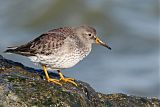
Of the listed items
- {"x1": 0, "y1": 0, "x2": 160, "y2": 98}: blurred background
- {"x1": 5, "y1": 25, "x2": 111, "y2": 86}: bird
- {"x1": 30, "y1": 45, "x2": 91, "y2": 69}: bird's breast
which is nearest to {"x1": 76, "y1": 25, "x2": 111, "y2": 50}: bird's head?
{"x1": 5, "y1": 25, "x2": 111, "y2": 86}: bird

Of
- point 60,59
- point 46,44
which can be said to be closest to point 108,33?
point 46,44

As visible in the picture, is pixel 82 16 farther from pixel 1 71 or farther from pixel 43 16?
pixel 1 71

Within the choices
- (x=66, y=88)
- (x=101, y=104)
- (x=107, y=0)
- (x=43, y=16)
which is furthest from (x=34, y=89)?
(x=107, y=0)

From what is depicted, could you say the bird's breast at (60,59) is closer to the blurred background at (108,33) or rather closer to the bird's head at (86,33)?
the bird's head at (86,33)

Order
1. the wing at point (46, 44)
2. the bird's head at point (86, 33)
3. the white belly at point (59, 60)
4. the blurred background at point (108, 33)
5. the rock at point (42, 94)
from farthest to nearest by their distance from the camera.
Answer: the blurred background at point (108, 33) < the bird's head at point (86, 33) < the wing at point (46, 44) < the white belly at point (59, 60) < the rock at point (42, 94)

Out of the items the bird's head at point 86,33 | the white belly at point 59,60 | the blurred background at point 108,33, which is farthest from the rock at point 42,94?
the blurred background at point 108,33

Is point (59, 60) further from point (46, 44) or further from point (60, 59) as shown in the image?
point (46, 44)

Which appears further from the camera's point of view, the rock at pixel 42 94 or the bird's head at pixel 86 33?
the bird's head at pixel 86 33
